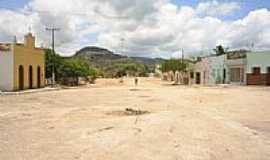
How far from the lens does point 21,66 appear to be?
45344 mm

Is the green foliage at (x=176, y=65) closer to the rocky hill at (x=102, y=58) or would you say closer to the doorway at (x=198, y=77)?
the doorway at (x=198, y=77)

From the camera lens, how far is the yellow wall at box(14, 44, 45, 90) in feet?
143

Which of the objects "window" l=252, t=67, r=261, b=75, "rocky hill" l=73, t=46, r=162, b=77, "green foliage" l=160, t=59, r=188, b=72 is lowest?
"window" l=252, t=67, r=261, b=75

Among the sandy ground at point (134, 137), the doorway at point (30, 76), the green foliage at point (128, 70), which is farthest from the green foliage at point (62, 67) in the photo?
the green foliage at point (128, 70)

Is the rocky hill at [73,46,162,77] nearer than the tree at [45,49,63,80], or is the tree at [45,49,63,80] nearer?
the tree at [45,49,63,80]

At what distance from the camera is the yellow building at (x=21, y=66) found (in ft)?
140

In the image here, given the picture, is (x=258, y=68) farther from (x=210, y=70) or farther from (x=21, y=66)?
(x=21, y=66)

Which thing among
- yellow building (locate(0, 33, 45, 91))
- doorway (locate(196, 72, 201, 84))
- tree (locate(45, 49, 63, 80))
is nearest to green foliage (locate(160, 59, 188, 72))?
doorway (locate(196, 72, 201, 84))

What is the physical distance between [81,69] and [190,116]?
5500cm

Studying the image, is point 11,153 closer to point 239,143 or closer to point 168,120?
point 239,143

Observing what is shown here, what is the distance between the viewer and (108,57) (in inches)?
6959

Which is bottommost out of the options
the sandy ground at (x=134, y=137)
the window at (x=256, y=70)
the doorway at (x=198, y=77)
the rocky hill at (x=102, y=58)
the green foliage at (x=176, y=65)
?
the sandy ground at (x=134, y=137)

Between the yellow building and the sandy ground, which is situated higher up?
the yellow building

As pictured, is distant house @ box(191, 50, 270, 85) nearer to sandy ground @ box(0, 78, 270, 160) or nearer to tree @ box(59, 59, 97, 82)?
tree @ box(59, 59, 97, 82)
